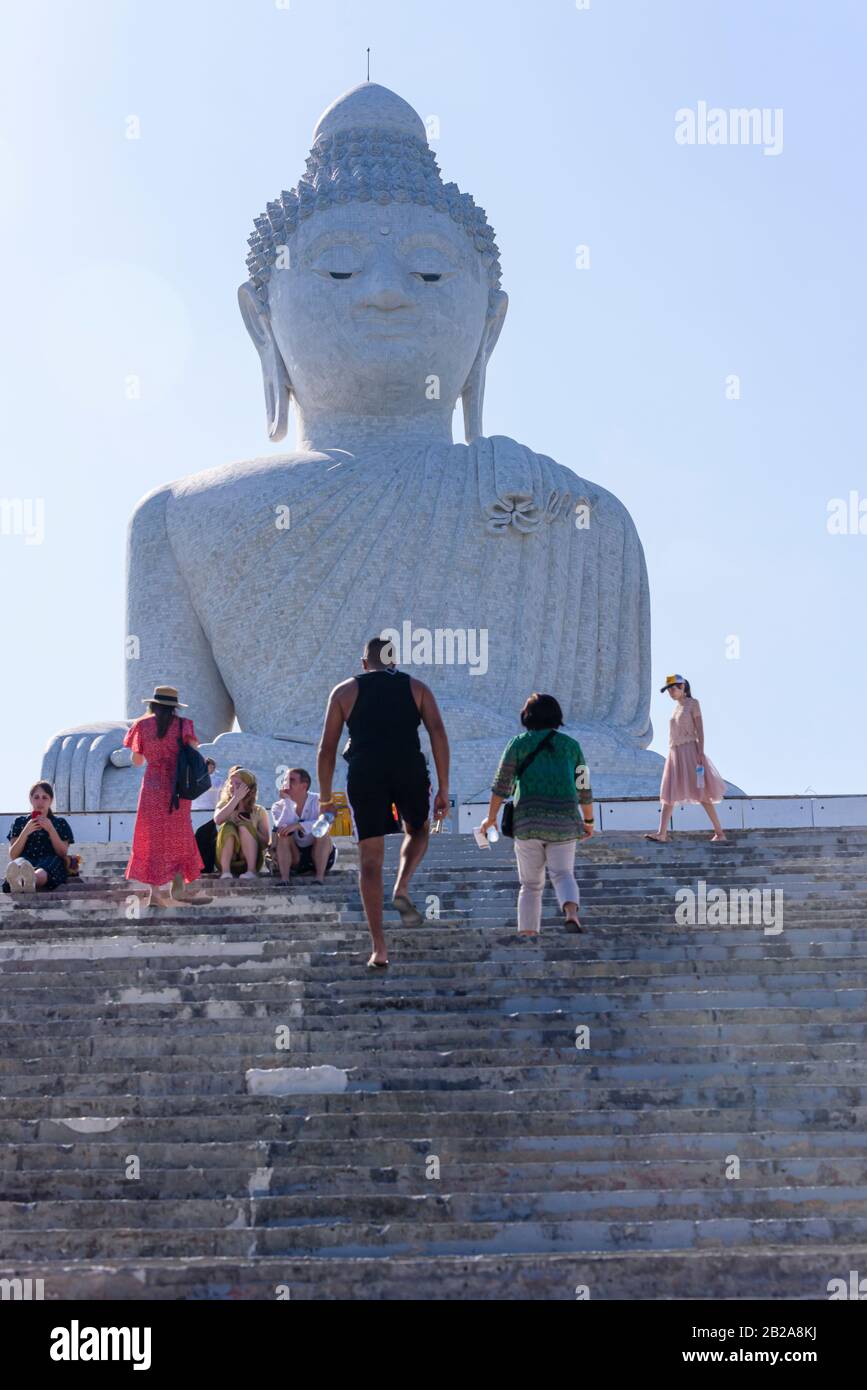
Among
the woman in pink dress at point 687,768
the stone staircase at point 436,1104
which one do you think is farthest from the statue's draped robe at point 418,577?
the stone staircase at point 436,1104

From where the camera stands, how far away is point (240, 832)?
9461 millimetres

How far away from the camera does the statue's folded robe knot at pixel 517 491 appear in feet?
49.9

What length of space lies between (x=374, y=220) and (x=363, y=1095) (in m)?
10.7

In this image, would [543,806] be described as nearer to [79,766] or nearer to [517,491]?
[79,766]

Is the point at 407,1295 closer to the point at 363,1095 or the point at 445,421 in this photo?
the point at 363,1095

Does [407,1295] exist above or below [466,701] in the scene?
below

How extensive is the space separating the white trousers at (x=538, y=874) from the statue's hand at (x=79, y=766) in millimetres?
6307

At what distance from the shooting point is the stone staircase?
5.41 metres

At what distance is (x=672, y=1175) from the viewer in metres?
5.93

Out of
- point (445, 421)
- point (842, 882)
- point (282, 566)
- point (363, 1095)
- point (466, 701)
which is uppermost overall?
point (445, 421)

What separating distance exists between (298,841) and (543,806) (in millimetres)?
1731

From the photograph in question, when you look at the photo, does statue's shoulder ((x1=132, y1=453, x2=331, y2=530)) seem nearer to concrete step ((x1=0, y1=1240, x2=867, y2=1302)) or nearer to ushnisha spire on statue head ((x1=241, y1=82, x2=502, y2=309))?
ushnisha spire on statue head ((x1=241, y1=82, x2=502, y2=309))
